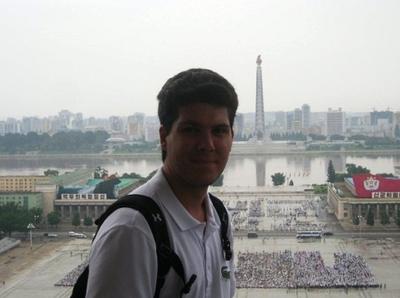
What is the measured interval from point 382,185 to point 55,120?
2325 cm

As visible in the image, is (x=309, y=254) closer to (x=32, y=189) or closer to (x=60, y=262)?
(x=60, y=262)

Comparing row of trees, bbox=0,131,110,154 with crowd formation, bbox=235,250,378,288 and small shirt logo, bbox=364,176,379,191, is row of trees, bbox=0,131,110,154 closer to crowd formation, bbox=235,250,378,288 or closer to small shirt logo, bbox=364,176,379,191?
small shirt logo, bbox=364,176,379,191

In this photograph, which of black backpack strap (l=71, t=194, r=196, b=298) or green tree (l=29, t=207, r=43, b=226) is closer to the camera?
black backpack strap (l=71, t=194, r=196, b=298)

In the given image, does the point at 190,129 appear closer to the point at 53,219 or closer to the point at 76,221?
the point at 76,221

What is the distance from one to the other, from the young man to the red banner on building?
5808mm

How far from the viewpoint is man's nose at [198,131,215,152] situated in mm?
418

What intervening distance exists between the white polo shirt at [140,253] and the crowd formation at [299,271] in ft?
10.8

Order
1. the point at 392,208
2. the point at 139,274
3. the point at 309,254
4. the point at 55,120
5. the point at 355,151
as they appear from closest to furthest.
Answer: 1. the point at 139,274
2. the point at 309,254
3. the point at 392,208
4. the point at 355,151
5. the point at 55,120

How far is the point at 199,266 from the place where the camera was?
414 millimetres

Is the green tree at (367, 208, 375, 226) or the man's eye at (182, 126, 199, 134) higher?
the man's eye at (182, 126, 199, 134)

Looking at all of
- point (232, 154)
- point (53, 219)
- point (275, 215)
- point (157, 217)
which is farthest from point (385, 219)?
point (232, 154)

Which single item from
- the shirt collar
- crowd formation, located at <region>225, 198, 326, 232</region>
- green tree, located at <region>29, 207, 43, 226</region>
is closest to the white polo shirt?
the shirt collar

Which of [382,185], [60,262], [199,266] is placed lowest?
[60,262]

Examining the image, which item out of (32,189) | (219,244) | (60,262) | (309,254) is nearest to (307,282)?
(309,254)
